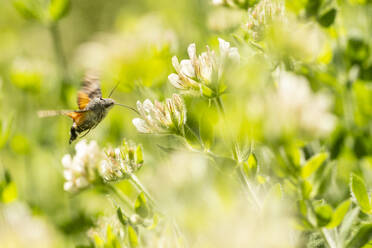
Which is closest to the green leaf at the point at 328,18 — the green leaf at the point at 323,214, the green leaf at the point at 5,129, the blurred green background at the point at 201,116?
the blurred green background at the point at 201,116

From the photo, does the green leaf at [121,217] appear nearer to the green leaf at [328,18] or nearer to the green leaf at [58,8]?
the green leaf at [328,18]

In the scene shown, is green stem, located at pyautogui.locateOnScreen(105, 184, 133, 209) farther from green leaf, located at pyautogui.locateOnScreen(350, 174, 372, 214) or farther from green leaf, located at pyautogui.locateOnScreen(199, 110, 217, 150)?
green leaf, located at pyautogui.locateOnScreen(350, 174, 372, 214)

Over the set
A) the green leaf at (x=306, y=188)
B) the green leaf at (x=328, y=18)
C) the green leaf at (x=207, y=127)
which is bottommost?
the green leaf at (x=306, y=188)

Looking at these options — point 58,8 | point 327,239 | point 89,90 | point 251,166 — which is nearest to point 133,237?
point 251,166

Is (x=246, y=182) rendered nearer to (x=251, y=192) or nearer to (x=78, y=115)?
(x=251, y=192)

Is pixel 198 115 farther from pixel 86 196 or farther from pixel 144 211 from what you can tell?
pixel 86 196

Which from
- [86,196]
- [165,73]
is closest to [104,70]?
[165,73]
